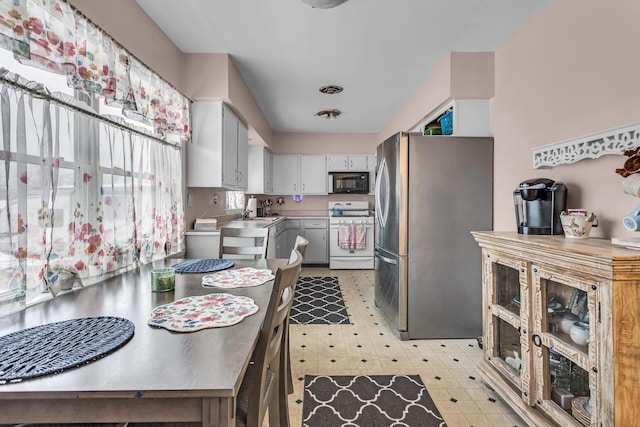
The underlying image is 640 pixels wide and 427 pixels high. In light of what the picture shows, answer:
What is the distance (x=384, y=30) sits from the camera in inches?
95.4

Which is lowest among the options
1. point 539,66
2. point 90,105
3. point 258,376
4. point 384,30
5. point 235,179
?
point 258,376

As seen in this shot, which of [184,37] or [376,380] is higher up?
[184,37]

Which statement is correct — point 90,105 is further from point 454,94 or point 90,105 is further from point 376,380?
point 454,94

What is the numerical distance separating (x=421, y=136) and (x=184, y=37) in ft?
6.71

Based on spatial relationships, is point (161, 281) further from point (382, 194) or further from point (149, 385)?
point (382, 194)

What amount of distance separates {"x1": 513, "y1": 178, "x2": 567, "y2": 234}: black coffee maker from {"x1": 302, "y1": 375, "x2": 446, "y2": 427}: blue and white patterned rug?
1175mm

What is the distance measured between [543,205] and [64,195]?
256 cm

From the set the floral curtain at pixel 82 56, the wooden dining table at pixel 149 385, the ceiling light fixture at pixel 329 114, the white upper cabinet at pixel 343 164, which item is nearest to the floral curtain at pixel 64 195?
the floral curtain at pixel 82 56

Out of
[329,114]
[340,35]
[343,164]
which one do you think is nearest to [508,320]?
[340,35]

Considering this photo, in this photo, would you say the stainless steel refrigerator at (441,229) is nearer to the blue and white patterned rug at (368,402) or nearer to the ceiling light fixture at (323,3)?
the blue and white patterned rug at (368,402)

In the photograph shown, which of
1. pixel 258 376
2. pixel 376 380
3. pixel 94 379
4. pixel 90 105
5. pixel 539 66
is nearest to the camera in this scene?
A: pixel 94 379

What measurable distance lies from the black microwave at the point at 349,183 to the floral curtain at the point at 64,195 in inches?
146

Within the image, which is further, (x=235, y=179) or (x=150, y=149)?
(x=235, y=179)

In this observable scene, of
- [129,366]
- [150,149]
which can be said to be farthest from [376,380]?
[150,149]
